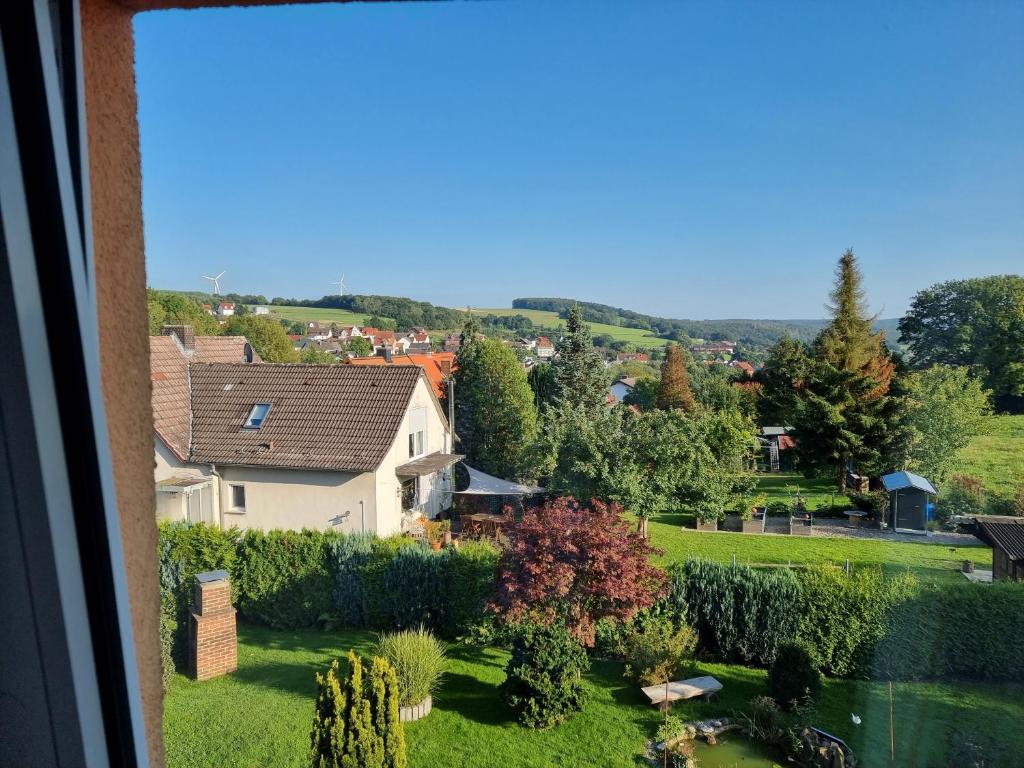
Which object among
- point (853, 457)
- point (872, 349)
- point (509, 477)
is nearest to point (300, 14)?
point (872, 349)

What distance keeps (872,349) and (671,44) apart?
3.99 feet

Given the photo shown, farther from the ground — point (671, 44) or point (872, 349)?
point (671, 44)

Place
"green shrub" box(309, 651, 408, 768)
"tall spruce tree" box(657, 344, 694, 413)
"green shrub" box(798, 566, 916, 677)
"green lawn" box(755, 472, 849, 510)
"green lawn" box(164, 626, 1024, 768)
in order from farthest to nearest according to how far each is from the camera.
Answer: "tall spruce tree" box(657, 344, 694, 413), "green shrub" box(798, 566, 916, 677), "green lawn" box(755, 472, 849, 510), "green shrub" box(309, 651, 408, 768), "green lawn" box(164, 626, 1024, 768)

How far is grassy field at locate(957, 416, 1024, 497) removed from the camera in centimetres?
123

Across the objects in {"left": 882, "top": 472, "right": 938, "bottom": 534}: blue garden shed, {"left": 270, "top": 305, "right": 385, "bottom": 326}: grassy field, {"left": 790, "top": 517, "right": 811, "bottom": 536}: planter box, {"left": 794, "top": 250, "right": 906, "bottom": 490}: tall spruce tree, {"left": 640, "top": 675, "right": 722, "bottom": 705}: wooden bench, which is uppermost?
{"left": 270, "top": 305, "right": 385, "bottom": 326}: grassy field

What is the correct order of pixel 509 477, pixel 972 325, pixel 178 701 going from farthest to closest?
pixel 509 477 < pixel 178 701 < pixel 972 325

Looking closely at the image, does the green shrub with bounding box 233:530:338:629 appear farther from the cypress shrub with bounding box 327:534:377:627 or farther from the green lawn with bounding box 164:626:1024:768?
the green lawn with bounding box 164:626:1024:768

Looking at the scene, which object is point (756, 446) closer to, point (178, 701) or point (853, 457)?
point (853, 457)

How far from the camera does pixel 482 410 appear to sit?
38.8 feet

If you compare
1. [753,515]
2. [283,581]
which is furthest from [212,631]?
[753,515]

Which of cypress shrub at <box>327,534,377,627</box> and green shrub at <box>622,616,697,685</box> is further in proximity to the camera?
cypress shrub at <box>327,534,377,627</box>

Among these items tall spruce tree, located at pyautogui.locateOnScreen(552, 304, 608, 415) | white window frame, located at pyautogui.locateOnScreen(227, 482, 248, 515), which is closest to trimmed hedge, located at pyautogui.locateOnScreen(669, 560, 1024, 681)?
white window frame, located at pyautogui.locateOnScreen(227, 482, 248, 515)

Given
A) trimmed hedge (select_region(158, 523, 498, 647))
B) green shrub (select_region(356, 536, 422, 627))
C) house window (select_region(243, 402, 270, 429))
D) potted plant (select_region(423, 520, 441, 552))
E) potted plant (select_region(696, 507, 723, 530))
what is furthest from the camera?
potted plant (select_region(696, 507, 723, 530))

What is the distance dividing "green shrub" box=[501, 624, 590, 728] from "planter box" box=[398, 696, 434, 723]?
46 cm
